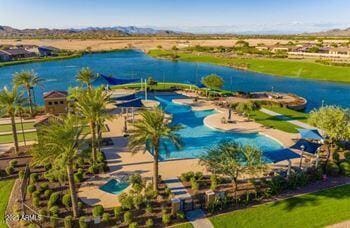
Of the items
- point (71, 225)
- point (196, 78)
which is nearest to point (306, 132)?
point (71, 225)

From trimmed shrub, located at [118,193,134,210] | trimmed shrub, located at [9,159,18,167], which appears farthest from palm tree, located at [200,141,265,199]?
trimmed shrub, located at [9,159,18,167]

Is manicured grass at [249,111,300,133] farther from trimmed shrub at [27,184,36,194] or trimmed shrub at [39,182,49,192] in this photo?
trimmed shrub at [27,184,36,194]

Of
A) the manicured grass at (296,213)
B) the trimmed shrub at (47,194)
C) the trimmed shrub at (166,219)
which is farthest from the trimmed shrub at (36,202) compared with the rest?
the manicured grass at (296,213)

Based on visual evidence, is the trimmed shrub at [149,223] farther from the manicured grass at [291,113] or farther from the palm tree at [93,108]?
the manicured grass at [291,113]

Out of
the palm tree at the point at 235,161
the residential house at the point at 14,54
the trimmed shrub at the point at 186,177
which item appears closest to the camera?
the palm tree at the point at 235,161

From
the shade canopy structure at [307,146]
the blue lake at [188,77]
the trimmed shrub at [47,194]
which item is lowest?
the blue lake at [188,77]

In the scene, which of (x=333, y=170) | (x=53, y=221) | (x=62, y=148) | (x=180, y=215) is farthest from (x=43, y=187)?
(x=333, y=170)
